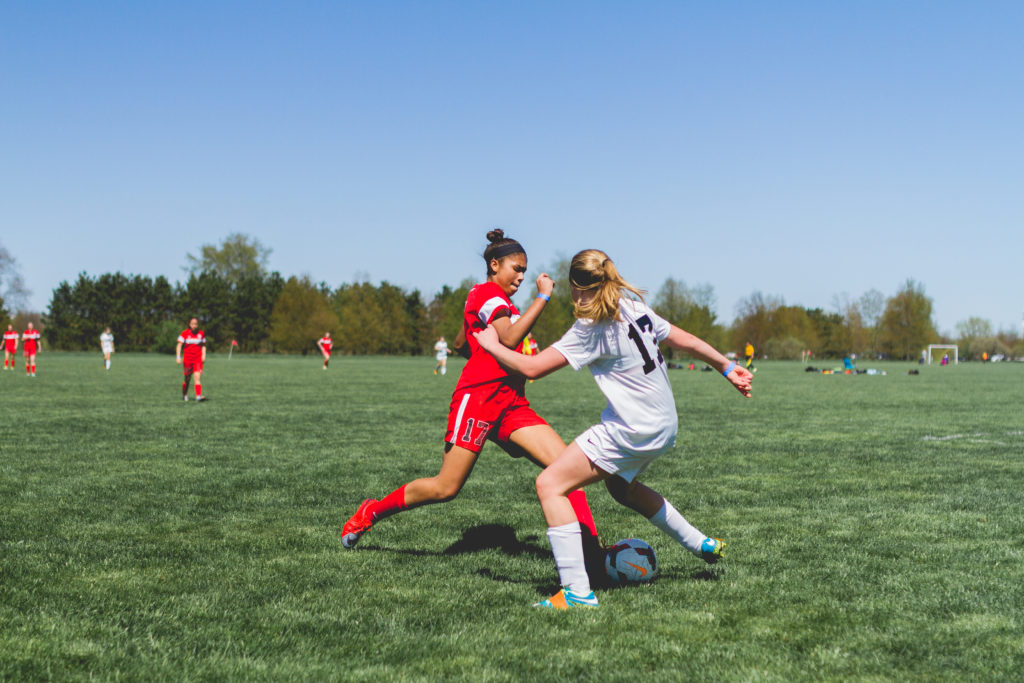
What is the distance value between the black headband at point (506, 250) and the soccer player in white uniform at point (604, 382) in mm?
695

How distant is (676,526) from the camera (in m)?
4.98

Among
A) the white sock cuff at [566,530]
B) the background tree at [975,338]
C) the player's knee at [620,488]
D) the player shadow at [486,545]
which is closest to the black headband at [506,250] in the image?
the player's knee at [620,488]

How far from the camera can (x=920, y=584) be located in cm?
505

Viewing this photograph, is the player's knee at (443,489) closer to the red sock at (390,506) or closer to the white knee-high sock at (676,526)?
the red sock at (390,506)

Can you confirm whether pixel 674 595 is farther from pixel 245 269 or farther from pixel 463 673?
pixel 245 269

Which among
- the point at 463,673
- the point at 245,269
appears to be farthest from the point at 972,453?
the point at 245,269

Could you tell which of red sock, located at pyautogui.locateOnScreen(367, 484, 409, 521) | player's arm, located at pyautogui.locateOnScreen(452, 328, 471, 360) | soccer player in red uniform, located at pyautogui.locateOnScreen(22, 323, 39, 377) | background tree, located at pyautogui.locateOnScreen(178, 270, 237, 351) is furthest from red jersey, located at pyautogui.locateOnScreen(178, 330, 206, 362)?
background tree, located at pyautogui.locateOnScreen(178, 270, 237, 351)

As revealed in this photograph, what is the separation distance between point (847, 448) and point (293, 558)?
29.0 ft

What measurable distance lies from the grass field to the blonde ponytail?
157 cm

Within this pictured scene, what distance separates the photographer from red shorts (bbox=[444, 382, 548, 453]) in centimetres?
524

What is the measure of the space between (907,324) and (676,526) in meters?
118

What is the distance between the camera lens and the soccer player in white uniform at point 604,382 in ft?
14.3

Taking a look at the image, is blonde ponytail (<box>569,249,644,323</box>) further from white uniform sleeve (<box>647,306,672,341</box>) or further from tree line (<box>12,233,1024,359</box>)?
tree line (<box>12,233,1024,359</box>)

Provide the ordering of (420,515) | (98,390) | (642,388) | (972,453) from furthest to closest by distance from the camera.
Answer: (98,390) → (972,453) → (420,515) → (642,388)
